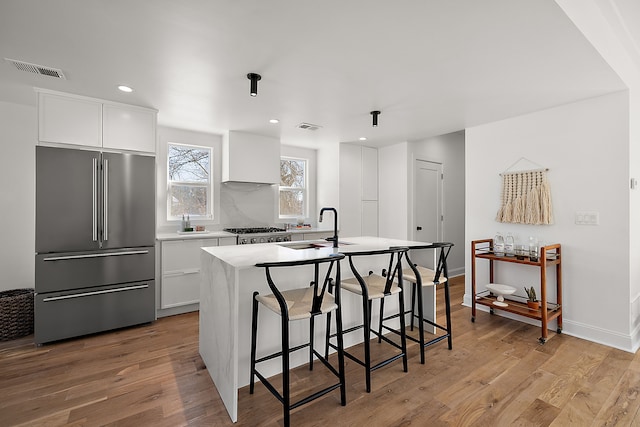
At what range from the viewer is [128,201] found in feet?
10.5

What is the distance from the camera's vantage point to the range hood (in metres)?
4.35

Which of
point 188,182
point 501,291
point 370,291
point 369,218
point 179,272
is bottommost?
point 501,291

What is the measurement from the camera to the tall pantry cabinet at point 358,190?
5086mm

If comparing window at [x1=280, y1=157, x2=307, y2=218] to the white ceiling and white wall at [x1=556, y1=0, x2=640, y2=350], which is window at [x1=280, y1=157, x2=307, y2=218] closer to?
the white ceiling

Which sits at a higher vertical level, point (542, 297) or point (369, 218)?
point (369, 218)

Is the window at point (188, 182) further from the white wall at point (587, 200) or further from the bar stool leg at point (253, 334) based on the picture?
the white wall at point (587, 200)

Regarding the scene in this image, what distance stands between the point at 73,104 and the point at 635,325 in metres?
5.76

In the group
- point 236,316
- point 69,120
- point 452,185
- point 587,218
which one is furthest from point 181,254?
point 452,185

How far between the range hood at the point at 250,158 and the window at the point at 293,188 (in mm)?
671

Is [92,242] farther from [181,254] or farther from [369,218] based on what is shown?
[369,218]

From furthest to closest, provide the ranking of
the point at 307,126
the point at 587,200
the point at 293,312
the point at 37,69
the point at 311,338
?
the point at 307,126 → the point at 587,200 → the point at 37,69 → the point at 311,338 → the point at 293,312

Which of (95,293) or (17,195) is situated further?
(17,195)

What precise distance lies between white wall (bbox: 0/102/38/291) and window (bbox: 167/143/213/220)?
142cm

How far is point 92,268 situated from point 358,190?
376cm
